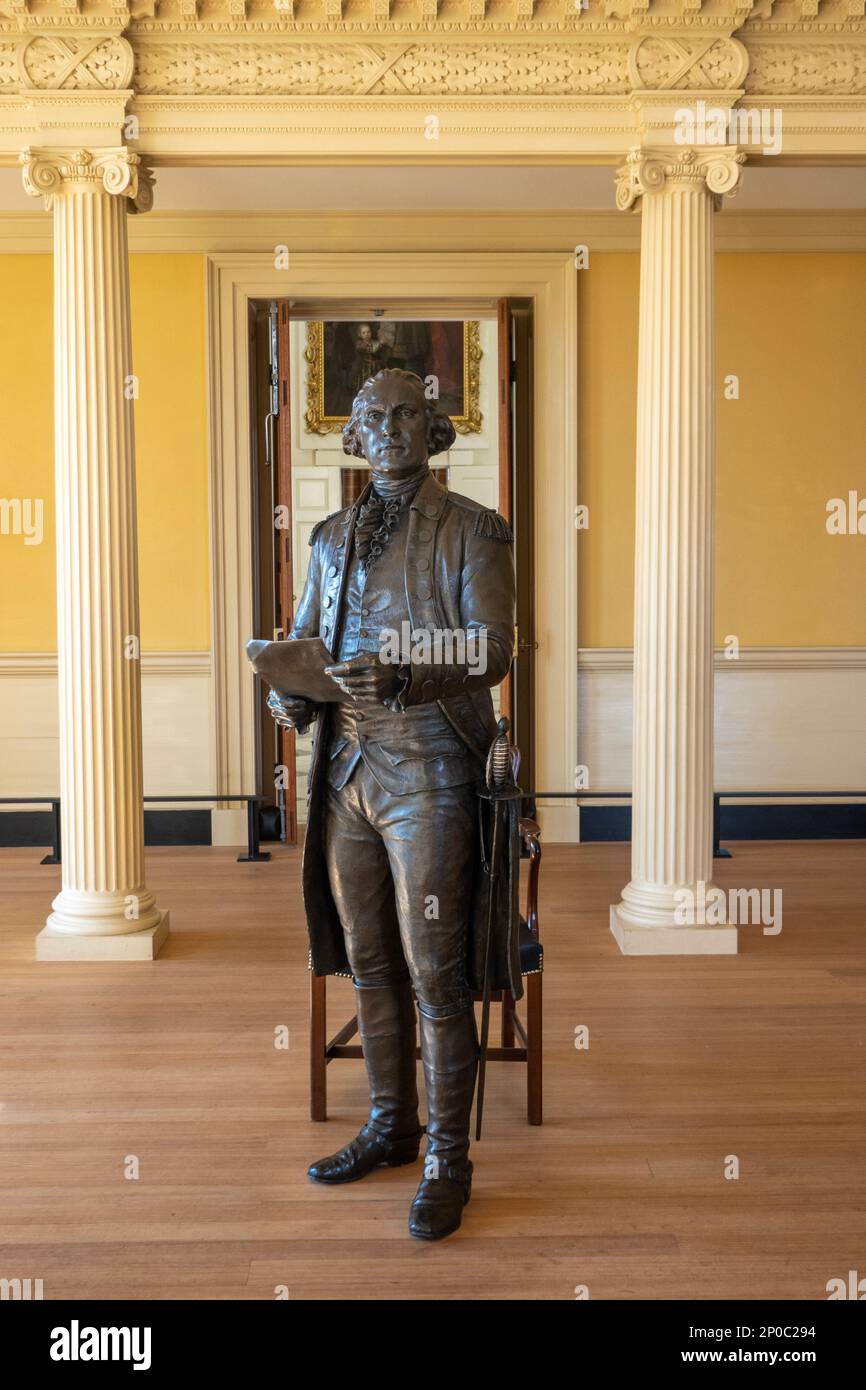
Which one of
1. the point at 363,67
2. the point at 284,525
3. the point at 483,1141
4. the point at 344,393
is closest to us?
the point at 483,1141

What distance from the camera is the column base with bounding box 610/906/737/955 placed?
18.7 feet

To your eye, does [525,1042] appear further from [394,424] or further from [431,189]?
[431,189]

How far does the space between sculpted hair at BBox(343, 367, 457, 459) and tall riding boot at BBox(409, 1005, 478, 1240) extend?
1.47 m

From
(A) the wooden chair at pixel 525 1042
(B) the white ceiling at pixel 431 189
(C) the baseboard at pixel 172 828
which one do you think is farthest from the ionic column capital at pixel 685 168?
(C) the baseboard at pixel 172 828

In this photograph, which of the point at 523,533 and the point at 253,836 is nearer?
the point at 253,836

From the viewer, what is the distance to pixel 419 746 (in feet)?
10.3

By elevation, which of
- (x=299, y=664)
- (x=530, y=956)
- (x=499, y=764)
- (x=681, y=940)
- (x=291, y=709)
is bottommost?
(x=681, y=940)

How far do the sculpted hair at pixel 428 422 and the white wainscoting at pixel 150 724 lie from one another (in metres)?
5.18

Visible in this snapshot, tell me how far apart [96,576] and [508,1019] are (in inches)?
111

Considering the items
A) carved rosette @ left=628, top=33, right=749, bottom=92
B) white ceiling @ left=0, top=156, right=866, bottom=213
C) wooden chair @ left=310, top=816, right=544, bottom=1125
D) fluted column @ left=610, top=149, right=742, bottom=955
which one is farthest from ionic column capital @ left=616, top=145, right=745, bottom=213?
wooden chair @ left=310, top=816, right=544, bottom=1125

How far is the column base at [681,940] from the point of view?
5699 mm

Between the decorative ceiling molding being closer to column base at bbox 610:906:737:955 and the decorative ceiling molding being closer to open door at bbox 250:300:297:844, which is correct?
open door at bbox 250:300:297:844

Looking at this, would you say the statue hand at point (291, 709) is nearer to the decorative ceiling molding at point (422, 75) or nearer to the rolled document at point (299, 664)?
the rolled document at point (299, 664)

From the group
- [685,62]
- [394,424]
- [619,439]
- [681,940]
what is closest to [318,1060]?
[394,424]
